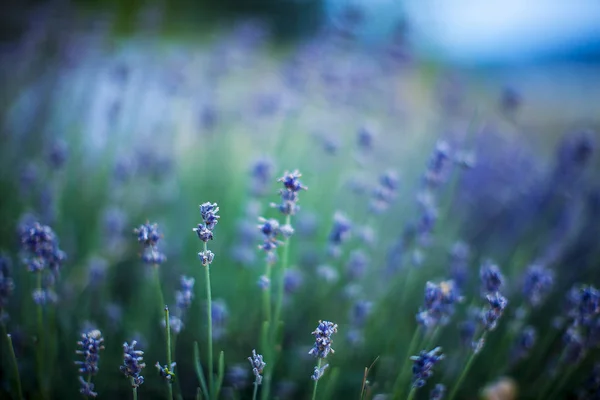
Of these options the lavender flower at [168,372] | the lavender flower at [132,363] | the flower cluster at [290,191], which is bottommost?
the lavender flower at [168,372]

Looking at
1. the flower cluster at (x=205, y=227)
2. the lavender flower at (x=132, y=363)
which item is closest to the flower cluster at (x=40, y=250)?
the lavender flower at (x=132, y=363)

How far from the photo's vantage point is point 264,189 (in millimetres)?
2047

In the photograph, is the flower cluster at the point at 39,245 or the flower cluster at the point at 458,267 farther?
the flower cluster at the point at 458,267

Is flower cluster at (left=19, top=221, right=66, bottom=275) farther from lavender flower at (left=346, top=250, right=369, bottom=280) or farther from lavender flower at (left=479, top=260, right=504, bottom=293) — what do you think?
lavender flower at (left=479, top=260, right=504, bottom=293)

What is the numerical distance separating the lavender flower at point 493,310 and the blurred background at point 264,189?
1.66 ft

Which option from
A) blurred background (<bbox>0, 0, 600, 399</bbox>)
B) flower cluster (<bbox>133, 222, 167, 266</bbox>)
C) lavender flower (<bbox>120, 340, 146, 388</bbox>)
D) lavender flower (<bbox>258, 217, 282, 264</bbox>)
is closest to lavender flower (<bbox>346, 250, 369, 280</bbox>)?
blurred background (<bbox>0, 0, 600, 399</bbox>)

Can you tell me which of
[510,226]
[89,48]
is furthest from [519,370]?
[89,48]

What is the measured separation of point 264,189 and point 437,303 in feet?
2.96

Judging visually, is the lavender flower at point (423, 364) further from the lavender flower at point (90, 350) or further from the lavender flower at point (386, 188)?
the lavender flower at point (90, 350)

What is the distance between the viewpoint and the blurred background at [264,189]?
1938 mm

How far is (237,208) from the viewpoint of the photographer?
276cm

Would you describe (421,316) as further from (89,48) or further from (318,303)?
(89,48)

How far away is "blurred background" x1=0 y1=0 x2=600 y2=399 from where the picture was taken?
1.94 meters

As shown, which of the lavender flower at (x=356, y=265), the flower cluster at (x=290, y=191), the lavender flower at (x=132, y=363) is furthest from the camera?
the lavender flower at (x=356, y=265)
